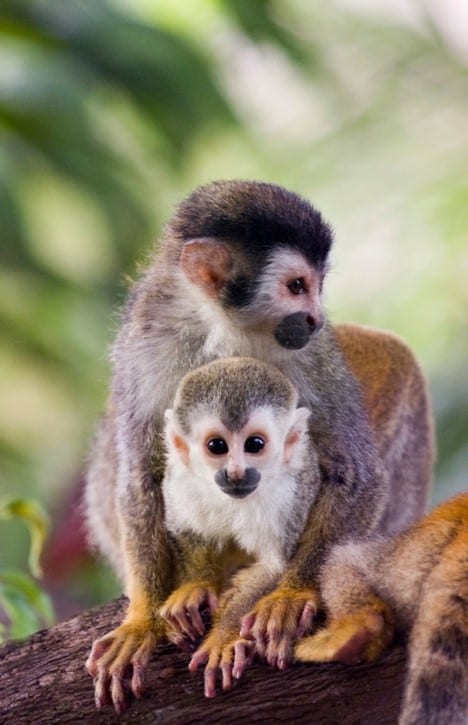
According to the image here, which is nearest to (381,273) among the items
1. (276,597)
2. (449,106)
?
(449,106)

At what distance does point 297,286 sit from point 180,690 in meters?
1.25

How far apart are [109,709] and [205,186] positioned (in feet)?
→ 5.40

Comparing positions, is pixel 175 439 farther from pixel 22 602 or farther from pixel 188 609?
pixel 22 602

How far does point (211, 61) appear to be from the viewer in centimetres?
875

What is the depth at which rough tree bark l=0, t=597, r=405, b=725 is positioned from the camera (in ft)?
10.2

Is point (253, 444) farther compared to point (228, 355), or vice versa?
point (228, 355)

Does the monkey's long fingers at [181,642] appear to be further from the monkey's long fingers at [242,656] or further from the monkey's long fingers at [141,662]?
the monkey's long fingers at [242,656]

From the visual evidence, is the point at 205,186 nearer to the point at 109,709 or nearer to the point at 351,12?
the point at 109,709

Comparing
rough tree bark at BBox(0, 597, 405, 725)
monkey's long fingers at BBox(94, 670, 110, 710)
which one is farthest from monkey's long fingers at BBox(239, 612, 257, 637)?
monkey's long fingers at BBox(94, 670, 110, 710)

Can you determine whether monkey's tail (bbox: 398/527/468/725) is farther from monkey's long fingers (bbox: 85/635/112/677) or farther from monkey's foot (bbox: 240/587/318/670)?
monkey's long fingers (bbox: 85/635/112/677)

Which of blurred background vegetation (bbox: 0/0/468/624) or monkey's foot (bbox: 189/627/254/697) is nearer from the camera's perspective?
monkey's foot (bbox: 189/627/254/697)

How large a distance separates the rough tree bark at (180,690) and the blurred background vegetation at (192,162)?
3.49 m

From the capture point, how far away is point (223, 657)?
129 inches

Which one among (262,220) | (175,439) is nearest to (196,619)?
(175,439)
